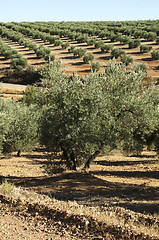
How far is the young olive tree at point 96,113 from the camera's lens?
16453 mm

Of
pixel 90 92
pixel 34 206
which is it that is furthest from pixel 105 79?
pixel 34 206

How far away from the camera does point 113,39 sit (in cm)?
9562

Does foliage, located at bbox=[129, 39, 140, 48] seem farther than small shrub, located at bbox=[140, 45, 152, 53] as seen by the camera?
Yes

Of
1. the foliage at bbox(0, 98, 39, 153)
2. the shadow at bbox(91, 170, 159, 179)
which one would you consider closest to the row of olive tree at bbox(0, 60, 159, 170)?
the shadow at bbox(91, 170, 159, 179)

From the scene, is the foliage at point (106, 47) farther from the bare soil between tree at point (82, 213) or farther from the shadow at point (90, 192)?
the bare soil between tree at point (82, 213)

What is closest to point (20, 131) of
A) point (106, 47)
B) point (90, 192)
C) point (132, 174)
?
point (132, 174)

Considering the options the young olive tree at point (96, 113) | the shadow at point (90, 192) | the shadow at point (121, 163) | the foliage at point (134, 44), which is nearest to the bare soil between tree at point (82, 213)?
the shadow at point (90, 192)

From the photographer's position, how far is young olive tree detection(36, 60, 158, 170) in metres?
16.5

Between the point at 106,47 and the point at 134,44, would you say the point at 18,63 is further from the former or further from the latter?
the point at 134,44

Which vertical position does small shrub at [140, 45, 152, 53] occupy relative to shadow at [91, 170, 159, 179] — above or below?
above

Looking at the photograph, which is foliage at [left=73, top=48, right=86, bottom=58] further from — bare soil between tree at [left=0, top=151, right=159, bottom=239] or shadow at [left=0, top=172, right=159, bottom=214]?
bare soil between tree at [left=0, top=151, right=159, bottom=239]

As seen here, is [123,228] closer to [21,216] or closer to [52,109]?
[21,216]

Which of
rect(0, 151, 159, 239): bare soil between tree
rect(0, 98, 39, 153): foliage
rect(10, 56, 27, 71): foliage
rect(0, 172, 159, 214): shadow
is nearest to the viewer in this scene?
rect(0, 151, 159, 239): bare soil between tree

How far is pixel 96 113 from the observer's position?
1673 cm
